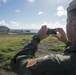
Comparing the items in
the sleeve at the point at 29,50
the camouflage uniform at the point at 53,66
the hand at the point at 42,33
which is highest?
the hand at the point at 42,33

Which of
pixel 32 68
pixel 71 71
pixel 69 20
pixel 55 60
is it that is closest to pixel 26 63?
pixel 32 68

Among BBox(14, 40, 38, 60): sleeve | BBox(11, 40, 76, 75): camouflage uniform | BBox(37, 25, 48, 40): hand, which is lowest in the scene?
BBox(11, 40, 76, 75): camouflage uniform

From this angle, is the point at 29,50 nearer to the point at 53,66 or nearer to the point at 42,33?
the point at 42,33

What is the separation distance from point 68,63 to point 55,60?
11 centimetres

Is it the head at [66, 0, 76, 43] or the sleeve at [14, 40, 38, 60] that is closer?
the head at [66, 0, 76, 43]

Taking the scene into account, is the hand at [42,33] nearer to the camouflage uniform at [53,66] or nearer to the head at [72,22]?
the head at [72,22]

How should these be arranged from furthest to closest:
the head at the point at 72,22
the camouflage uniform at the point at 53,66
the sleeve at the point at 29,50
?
1. the sleeve at the point at 29,50
2. the head at the point at 72,22
3. the camouflage uniform at the point at 53,66

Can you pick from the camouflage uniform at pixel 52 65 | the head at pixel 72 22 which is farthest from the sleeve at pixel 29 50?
the head at pixel 72 22

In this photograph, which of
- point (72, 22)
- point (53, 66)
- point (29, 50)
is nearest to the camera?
point (53, 66)

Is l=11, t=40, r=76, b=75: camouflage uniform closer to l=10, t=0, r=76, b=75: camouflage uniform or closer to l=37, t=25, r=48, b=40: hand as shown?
l=10, t=0, r=76, b=75: camouflage uniform

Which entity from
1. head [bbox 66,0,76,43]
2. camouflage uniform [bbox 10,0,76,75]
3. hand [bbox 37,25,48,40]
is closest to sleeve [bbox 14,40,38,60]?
hand [bbox 37,25,48,40]

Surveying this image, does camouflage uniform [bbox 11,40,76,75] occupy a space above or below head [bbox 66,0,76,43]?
below

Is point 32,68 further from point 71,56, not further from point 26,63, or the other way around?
point 71,56

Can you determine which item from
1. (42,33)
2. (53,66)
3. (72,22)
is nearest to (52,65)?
(53,66)
